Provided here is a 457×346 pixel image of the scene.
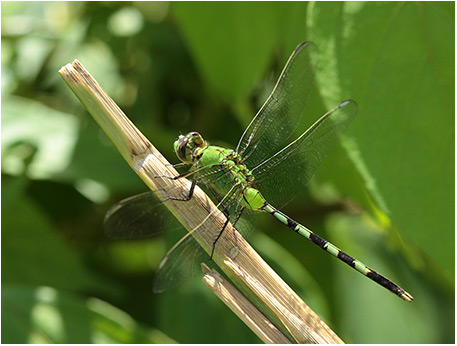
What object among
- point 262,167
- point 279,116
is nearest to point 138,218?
point 262,167

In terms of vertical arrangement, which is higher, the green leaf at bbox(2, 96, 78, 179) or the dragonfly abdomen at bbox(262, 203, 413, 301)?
the green leaf at bbox(2, 96, 78, 179)

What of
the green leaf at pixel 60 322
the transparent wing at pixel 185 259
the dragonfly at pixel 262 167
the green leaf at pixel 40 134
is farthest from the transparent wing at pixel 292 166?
the green leaf at pixel 40 134

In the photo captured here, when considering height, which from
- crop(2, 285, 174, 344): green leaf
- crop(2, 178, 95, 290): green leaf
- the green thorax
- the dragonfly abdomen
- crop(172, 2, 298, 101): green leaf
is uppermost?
crop(172, 2, 298, 101): green leaf

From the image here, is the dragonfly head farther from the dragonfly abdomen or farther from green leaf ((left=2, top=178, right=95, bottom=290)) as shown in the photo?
green leaf ((left=2, top=178, right=95, bottom=290))

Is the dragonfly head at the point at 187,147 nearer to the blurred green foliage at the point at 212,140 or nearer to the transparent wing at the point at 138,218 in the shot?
the transparent wing at the point at 138,218

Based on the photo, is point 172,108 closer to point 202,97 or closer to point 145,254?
point 202,97

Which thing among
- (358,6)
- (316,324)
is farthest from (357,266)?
(358,6)

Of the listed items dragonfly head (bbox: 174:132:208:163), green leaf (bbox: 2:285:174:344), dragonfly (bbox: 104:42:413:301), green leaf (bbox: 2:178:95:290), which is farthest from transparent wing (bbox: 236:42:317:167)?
green leaf (bbox: 2:178:95:290)
